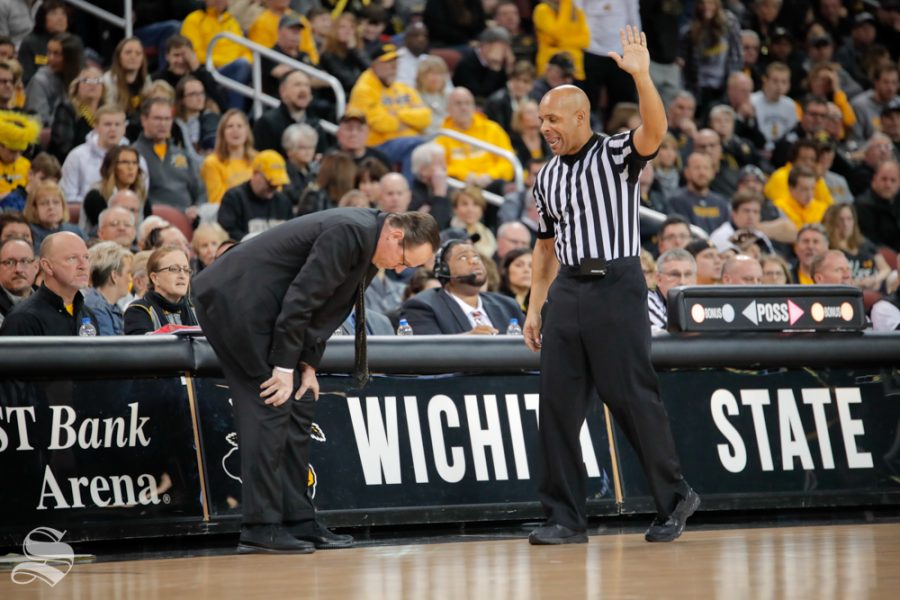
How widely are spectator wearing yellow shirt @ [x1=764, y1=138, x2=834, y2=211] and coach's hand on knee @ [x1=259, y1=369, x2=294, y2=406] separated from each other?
9132 millimetres

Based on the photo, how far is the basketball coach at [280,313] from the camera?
617 cm

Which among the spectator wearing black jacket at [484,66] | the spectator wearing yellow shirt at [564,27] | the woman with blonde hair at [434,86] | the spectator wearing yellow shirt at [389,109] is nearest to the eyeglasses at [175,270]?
the spectator wearing yellow shirt at [389,109]

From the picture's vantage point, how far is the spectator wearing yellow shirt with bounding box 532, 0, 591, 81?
15.3 metres

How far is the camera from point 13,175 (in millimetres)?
11125

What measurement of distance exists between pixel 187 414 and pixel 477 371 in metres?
1.52

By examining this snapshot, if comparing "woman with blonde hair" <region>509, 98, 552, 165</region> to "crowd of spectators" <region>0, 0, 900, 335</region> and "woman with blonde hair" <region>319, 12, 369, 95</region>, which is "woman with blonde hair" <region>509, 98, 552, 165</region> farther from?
"woman with blonde hair" <region>319, 12, 369, 95</region>

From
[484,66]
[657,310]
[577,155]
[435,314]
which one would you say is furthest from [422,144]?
[577,155]

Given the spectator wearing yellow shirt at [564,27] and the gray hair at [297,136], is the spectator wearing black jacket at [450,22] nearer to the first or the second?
the spectator wearing yellow shirt at [564,27]

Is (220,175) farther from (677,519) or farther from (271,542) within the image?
(677,519)

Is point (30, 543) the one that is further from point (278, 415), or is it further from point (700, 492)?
point (700, 492)

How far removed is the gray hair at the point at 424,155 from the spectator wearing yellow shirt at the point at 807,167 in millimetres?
4000

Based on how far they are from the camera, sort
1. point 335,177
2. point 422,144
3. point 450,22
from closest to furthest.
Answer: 1. point 335,177
2. point 422,144
3. point 450,22

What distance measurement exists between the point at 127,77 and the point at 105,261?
4048mm

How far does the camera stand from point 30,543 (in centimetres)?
647
